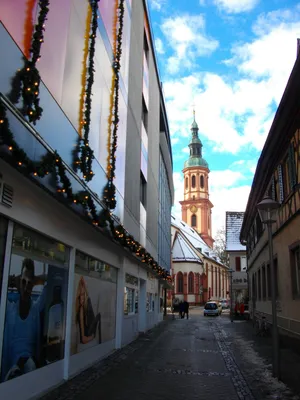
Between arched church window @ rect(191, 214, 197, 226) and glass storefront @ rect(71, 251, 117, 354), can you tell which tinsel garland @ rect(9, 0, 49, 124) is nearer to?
glass storefront @ rect(71, 251, 117, 354)

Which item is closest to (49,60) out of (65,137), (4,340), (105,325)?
(65,137)

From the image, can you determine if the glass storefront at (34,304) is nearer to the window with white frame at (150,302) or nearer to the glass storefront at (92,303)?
the glass storefront at (92,303)

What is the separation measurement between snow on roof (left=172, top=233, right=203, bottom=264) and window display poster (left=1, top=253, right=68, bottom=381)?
70.7 meters

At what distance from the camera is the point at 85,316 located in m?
10.7

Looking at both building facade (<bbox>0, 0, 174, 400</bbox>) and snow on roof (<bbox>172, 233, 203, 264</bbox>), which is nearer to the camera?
building facade (<bbox>0, 0, 174, 400</bbox>)

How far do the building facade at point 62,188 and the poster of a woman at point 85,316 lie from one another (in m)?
0.03

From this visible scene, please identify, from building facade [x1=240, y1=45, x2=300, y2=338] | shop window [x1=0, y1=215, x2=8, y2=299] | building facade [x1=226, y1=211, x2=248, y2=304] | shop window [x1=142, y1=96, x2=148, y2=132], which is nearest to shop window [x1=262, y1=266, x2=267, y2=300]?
building facade [x1=240, y1=45, x2=300, y2=338]

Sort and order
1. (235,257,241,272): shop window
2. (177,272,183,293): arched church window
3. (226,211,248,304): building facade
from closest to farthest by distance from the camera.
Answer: (226,211,248,304): building facade, (235,257,241,272): shop window, (177,272,183,293): arched church window

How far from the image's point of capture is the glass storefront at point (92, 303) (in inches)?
396

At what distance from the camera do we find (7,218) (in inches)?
255

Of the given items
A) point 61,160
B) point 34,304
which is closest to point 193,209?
point 61,160

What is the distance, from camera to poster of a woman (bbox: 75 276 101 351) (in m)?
10.2

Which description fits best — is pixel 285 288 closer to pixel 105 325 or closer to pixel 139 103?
pixel 105 325

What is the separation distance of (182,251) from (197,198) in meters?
25.9
